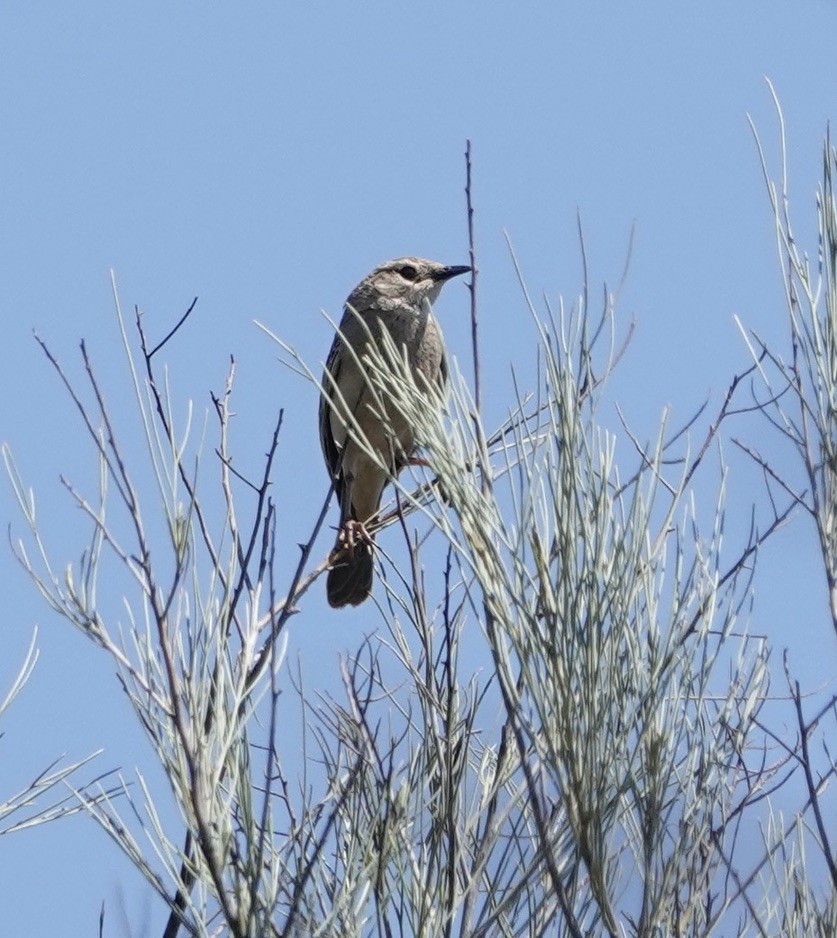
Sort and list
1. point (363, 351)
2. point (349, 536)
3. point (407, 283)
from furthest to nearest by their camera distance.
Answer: point (407, 283) → point (363, 351) → point (349, 536)

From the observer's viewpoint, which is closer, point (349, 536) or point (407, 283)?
point (349, 536)

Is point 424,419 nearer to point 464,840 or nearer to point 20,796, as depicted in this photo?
point 464,840

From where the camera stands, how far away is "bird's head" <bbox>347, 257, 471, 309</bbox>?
248 inches

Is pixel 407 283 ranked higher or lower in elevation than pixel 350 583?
higher

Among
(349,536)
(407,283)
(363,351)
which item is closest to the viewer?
(349,536)

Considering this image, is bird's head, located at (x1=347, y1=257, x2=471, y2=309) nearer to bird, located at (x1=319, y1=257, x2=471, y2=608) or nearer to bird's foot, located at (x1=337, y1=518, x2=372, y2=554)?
bird, located at (x1=319, y1=257, x2=471, y2=608)

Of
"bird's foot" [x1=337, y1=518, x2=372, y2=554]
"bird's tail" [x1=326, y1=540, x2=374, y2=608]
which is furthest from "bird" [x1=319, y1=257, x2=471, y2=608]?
"bird's foot" [x1=337, y1=518, x2=372, y2=554]

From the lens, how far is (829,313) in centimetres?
219

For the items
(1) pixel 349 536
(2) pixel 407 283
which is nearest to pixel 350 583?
(1) pixel 349 536

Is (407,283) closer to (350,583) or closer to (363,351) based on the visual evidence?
(363,351)

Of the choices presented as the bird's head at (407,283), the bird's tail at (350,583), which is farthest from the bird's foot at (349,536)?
the bird's head at (407,283)

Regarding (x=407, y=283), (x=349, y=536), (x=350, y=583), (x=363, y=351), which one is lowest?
Answer: (x=349, y=536)

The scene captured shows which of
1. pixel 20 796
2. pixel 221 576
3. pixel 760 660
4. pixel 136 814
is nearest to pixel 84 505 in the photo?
pixel 221 576

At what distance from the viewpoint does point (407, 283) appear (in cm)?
636
